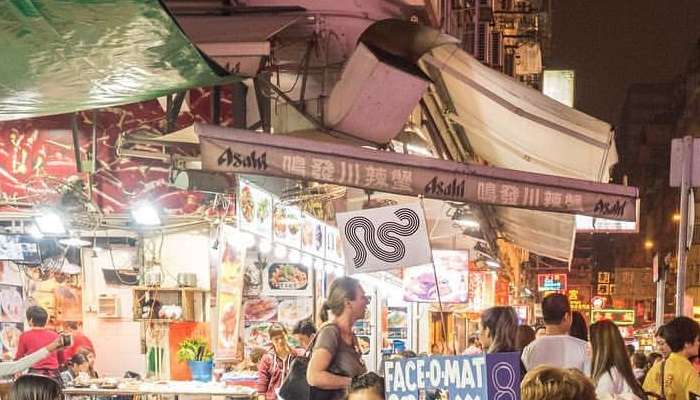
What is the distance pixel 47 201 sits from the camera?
11.6m

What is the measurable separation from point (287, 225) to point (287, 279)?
2972mm

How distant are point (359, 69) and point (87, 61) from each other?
10.6 feet

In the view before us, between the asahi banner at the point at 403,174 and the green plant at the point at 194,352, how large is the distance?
571 centimetres

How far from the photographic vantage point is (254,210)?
10.1m

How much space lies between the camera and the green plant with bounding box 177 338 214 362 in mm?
12500

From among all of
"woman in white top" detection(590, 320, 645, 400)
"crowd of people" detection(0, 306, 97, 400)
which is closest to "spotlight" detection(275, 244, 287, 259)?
"crowd of people" detection(0, 306, 97, 400)

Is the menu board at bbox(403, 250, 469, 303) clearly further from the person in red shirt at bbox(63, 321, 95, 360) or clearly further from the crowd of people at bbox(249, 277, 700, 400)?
the crowd of people at bbox(249, 277, 700, 400)

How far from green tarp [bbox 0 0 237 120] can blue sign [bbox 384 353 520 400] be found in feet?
6.67

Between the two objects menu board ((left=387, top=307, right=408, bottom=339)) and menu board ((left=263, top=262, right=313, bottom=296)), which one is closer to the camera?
menu board ((left=263, top=262, right=313, bottom=296))

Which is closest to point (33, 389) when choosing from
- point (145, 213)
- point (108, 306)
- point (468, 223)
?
point (145, 213)

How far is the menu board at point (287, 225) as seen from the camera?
10898 mm

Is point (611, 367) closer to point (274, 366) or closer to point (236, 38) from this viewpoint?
point (236, 38)

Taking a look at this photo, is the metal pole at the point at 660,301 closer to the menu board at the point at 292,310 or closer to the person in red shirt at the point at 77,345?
the menu board at the point at 292,310

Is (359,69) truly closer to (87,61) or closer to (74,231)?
(87,61)
